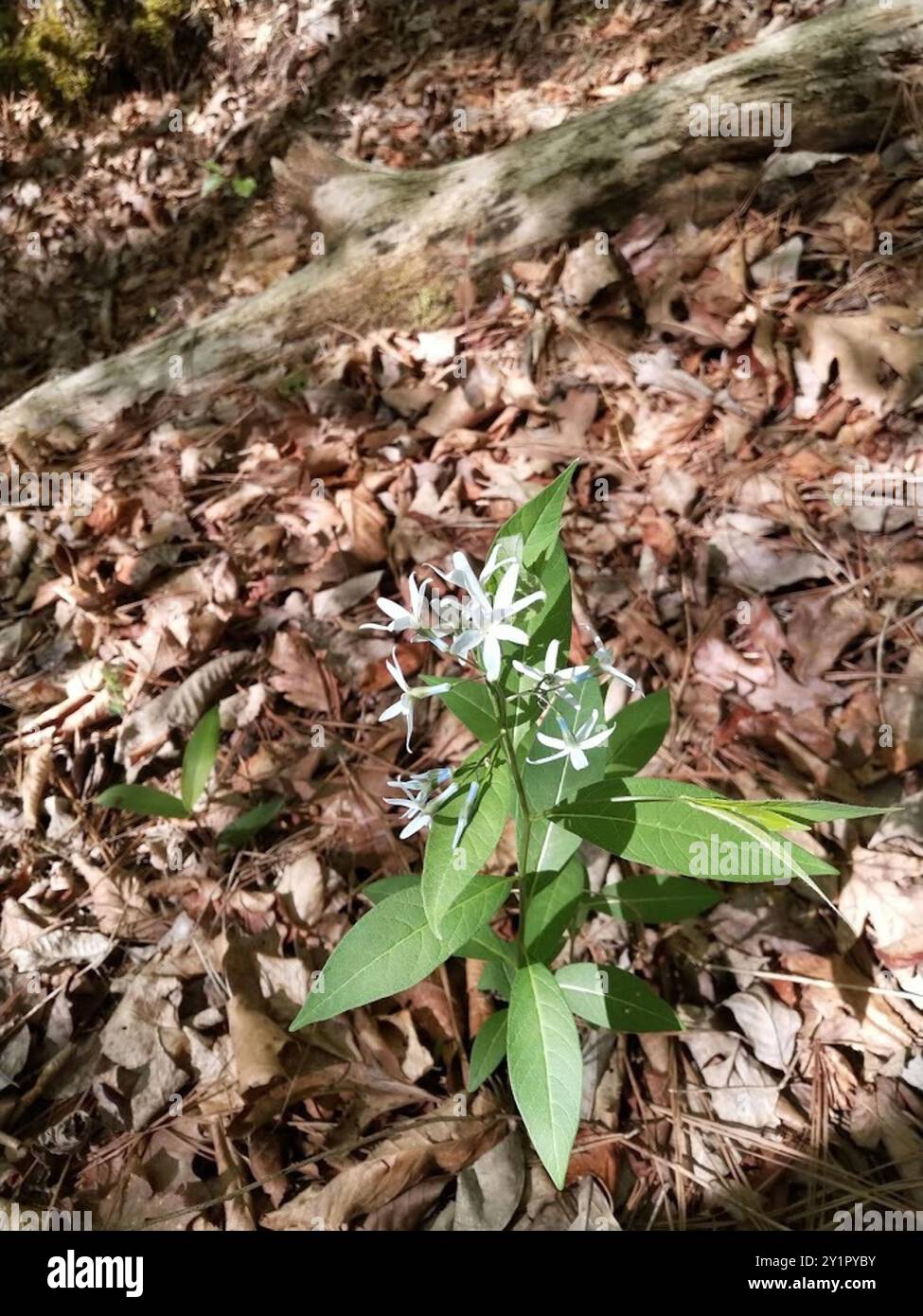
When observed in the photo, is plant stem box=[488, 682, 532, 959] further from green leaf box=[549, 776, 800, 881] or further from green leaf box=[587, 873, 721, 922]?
green leaf box=[587, 873, 721, 922]

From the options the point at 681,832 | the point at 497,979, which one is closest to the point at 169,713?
the point at 497,979

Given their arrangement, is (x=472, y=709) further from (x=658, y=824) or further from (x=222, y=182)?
(x=222, y=182)

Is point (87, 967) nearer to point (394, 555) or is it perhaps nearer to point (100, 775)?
point (100, 775)

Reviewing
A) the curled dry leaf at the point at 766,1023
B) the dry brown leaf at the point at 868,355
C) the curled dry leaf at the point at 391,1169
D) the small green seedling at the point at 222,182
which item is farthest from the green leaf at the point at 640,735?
the small green seedling at the point at 222,182

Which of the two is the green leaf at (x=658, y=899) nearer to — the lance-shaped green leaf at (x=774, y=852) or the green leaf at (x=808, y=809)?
the lance-shaped green leaf at (x=774, y=852)

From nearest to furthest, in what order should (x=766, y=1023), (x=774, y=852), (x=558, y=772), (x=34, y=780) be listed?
(x=774, y=852) < (x=558, y=772) < (x=766, y=1023) < (x=34, y=780)
